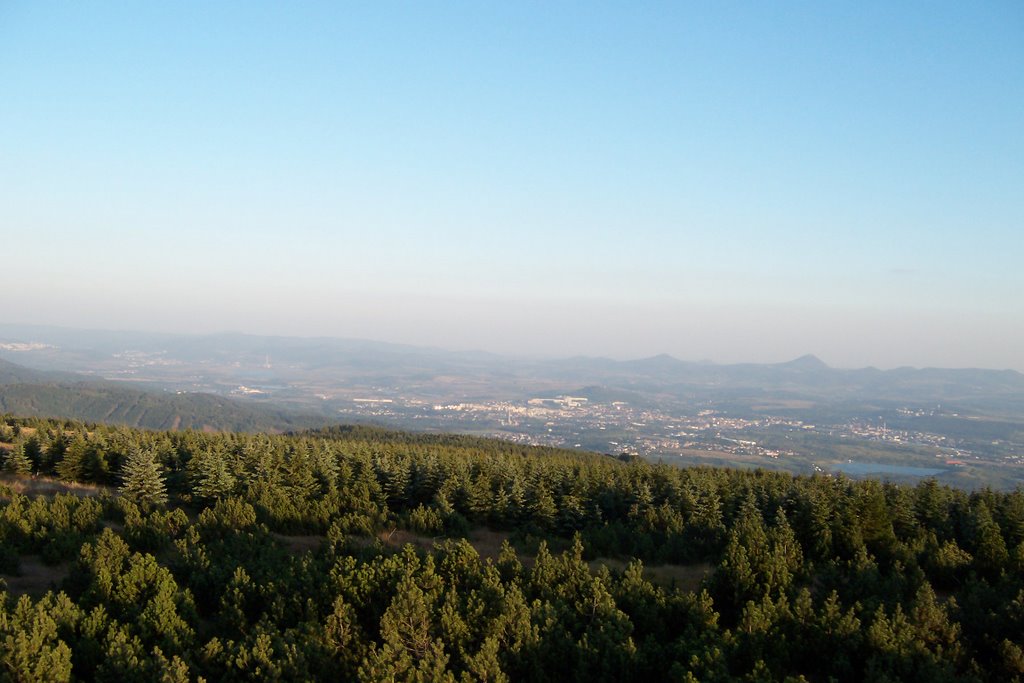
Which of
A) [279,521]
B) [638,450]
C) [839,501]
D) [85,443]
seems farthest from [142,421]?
[839,501]

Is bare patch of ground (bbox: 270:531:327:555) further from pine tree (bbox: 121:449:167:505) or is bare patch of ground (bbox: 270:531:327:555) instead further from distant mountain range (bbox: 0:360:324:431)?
distant mountain range (bbox: 0:360:324:431)

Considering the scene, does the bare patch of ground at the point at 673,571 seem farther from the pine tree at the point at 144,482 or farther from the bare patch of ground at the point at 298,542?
the pine tree at the point at 144,482

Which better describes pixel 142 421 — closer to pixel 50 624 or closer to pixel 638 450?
pixel 638 450

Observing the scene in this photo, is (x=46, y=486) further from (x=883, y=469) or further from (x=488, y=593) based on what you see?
(x=883, y=469)

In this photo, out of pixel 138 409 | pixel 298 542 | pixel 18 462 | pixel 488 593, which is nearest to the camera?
pixel 488 593

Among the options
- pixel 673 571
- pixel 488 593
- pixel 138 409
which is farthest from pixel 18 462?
pixel 138 409

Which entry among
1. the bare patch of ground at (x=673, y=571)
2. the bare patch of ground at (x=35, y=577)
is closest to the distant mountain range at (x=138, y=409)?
the bare patch of ground at (x=35, y=577)

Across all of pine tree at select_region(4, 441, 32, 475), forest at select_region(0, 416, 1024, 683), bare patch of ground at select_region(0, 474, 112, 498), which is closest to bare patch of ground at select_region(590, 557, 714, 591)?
forest at select_region(0, 416, 1024, 683)
